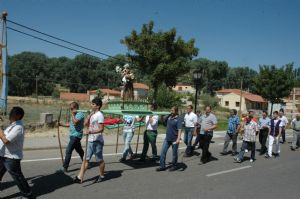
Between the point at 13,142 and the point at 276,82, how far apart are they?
4092 centimetres

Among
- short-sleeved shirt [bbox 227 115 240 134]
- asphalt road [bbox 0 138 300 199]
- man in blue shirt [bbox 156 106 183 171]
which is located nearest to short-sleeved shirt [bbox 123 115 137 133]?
asphalt road [bbox 0 138 300 199]

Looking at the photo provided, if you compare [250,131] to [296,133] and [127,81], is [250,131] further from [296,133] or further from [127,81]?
[127,81]

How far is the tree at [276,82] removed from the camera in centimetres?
4278

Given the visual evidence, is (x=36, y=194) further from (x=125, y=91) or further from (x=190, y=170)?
(x=125, y=91)

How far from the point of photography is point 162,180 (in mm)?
8523

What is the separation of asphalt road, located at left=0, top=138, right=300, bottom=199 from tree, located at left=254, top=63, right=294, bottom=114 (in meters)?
33.0

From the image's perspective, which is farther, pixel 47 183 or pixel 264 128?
pixel 264 128

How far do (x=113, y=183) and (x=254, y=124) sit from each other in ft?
19.2

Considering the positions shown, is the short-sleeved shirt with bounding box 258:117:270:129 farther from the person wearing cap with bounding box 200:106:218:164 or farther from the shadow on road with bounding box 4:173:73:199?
the shadow on road with bounding box 4:173:73:199

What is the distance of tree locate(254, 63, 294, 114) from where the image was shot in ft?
140

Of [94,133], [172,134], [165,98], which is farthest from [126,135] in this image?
[165,98]

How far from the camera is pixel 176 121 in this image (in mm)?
9578

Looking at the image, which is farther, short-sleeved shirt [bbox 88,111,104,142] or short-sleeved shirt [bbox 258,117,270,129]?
short-sleeved shirt [bbox 258,117,270,129]

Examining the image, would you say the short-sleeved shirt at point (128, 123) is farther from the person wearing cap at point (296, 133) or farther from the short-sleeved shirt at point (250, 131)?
the person wearing cap at point (296, 133)
